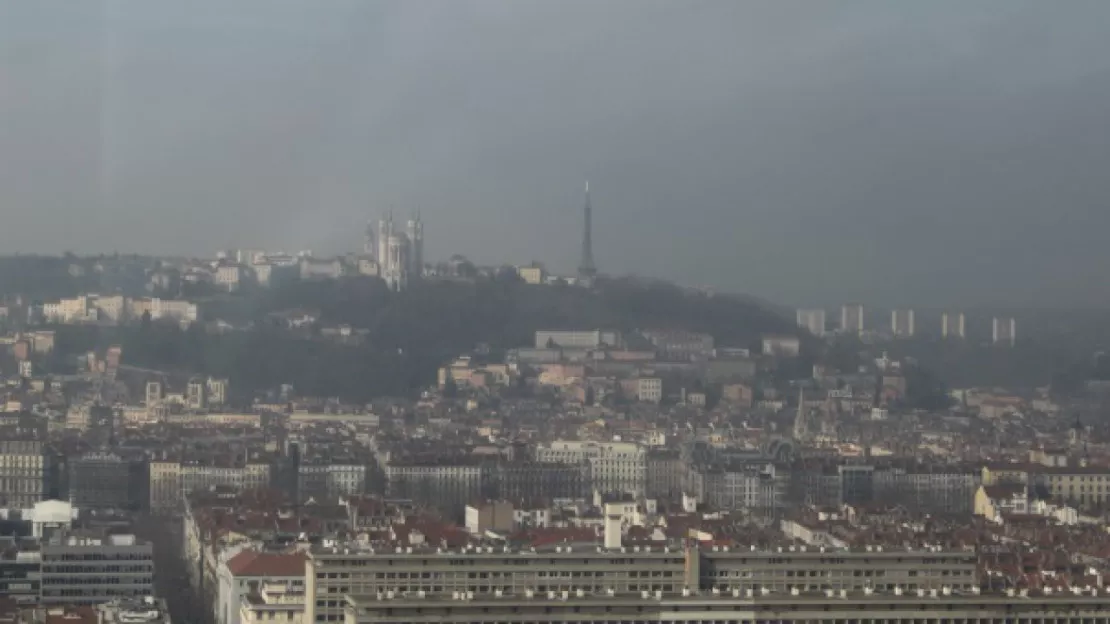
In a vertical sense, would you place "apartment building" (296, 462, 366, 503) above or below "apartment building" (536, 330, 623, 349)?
below

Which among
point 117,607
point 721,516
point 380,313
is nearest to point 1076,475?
point 721,516

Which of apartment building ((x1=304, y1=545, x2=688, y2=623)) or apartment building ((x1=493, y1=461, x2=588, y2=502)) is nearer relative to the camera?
apartment building ((x1=304, y1=545, x2=688, y2=623))

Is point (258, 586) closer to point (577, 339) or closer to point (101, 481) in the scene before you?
point (101, 481)

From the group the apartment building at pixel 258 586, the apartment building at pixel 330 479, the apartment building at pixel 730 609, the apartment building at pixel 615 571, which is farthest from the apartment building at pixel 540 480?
the apartment building at pixel 730 609

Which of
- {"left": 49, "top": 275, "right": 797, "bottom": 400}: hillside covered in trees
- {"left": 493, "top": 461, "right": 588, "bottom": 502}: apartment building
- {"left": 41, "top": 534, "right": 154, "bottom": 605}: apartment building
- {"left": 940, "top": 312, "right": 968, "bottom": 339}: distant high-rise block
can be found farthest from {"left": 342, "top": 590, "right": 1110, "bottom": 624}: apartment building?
{"left": 49, "top": 275, "right": 797, "bottom": 400}: hillside covered in trees

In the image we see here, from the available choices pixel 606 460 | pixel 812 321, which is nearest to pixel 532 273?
pixel 812 321

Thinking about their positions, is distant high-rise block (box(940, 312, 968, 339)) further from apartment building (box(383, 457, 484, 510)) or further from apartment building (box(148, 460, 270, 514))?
apartment building (box(148, 460, 270, 514))

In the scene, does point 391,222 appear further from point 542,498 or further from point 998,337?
point 542,498
